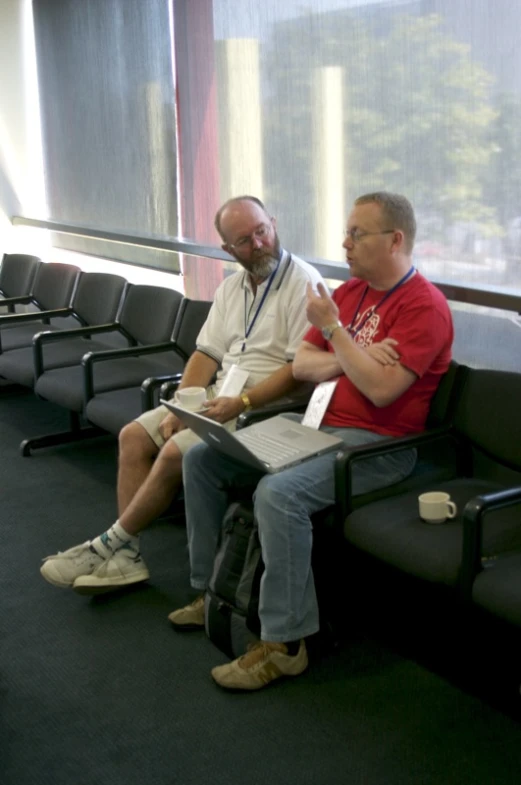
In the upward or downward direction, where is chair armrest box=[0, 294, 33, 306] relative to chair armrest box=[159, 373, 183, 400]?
upward

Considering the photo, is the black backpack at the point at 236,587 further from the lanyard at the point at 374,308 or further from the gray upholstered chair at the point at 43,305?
the gray upholstered chair at the point at 43,305

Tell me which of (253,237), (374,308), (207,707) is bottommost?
(207,707)

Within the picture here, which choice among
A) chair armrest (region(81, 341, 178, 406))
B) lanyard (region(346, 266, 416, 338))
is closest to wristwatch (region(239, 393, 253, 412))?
lanyard (region(346, 266, 416, 338))

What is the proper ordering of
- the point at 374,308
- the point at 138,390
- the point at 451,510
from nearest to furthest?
1. the point at 451,510
2. the point at 374,308
3. the point at 138,390

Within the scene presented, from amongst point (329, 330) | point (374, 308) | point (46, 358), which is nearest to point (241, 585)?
point (329, 330)

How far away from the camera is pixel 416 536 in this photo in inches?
97.3

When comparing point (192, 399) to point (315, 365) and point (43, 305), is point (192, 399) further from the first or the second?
point (43, 305)

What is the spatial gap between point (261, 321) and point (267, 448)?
682 mm

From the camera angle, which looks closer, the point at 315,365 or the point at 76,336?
the point at 315,365

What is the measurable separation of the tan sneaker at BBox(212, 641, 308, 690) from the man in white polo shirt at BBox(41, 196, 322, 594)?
2.16 feet

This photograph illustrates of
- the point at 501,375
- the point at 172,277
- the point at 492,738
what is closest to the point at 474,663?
the point at 492,738

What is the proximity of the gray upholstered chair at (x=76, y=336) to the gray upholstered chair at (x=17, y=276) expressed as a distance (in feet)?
2.22

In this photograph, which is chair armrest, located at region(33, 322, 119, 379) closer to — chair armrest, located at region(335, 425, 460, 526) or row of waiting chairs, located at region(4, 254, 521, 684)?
row of waiting chairs, located at region(4, 254, 521, 684)

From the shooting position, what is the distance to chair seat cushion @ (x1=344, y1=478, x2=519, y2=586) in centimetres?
237
